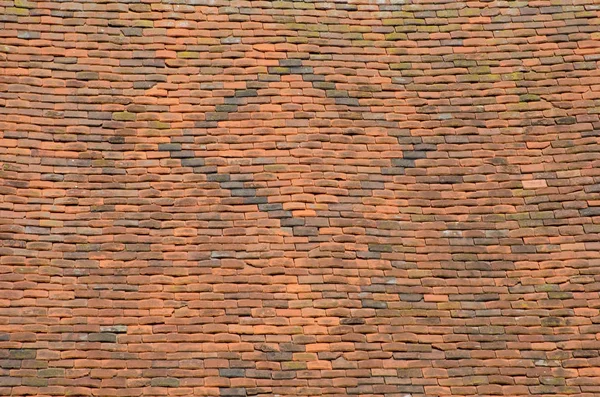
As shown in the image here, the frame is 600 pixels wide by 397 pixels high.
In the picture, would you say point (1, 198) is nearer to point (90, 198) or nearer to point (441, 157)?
point (90, 198)

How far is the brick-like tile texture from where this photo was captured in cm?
983

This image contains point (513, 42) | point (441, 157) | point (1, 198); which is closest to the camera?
point (1, 198)

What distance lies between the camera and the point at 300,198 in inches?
426

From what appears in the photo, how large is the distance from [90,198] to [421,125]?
3.73 meters

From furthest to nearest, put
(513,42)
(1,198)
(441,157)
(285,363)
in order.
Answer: (513,42) → (441,157) → (1,198) → (285,363)

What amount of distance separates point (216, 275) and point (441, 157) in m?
2.85

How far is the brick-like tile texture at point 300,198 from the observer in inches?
387

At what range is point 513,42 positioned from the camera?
12.0m

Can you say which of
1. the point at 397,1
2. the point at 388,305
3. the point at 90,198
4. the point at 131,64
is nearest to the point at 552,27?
the point at 397,1

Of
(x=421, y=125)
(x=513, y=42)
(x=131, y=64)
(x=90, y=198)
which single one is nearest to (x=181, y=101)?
(x=131, y=64)

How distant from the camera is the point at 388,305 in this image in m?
10.2

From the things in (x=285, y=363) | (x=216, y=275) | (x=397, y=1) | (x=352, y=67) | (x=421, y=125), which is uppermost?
(x=397, y=1)

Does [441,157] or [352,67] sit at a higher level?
[352,67]

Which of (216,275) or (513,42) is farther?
(513,42)
